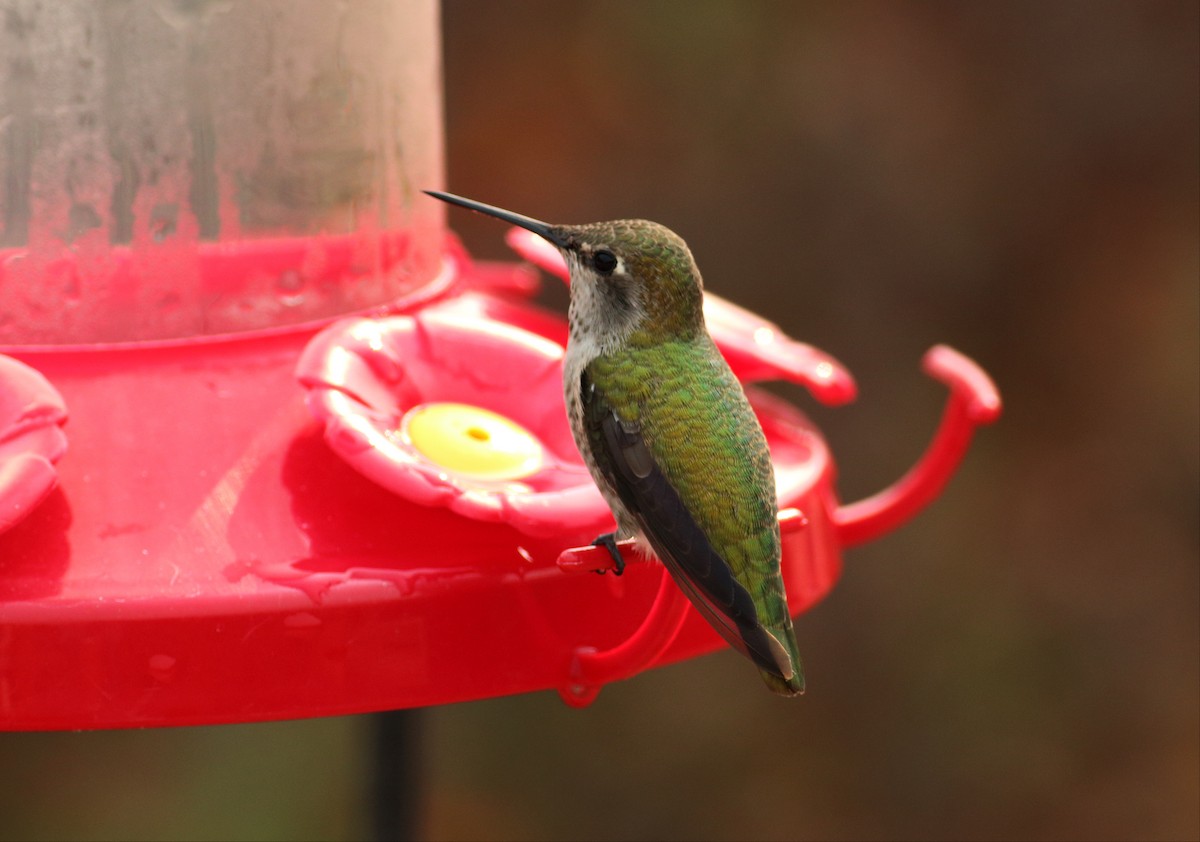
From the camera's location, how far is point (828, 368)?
8.97 ft

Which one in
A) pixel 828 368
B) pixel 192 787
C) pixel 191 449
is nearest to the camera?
pixel 191 449

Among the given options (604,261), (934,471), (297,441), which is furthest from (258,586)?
(934,471)

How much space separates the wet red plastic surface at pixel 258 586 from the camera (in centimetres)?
183

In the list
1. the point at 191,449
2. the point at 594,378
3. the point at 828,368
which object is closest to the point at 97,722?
the point at 191,449

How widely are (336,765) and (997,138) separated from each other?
3.40 m

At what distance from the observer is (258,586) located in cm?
187

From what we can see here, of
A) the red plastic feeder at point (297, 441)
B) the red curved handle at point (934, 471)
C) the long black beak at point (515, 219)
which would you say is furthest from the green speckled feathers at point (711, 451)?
the red curved handle at point (934, 471)

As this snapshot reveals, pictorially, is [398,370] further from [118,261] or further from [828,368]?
[828,368]

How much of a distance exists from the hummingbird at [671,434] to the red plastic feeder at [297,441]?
0.23 ft

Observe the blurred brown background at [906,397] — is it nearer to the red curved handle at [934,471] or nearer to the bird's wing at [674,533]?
the red curved handle at [934,471]

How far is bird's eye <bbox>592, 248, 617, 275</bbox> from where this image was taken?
96.0 inches

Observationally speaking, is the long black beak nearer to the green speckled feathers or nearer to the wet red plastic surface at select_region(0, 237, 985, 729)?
the green speckled feathers

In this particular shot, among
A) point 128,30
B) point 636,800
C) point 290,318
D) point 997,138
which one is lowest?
point 636,800

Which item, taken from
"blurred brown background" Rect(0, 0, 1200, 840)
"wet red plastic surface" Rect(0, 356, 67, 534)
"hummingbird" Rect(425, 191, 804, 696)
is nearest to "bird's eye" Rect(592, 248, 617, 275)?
"hummingbird" Rect(425, 191, 804, 696)
